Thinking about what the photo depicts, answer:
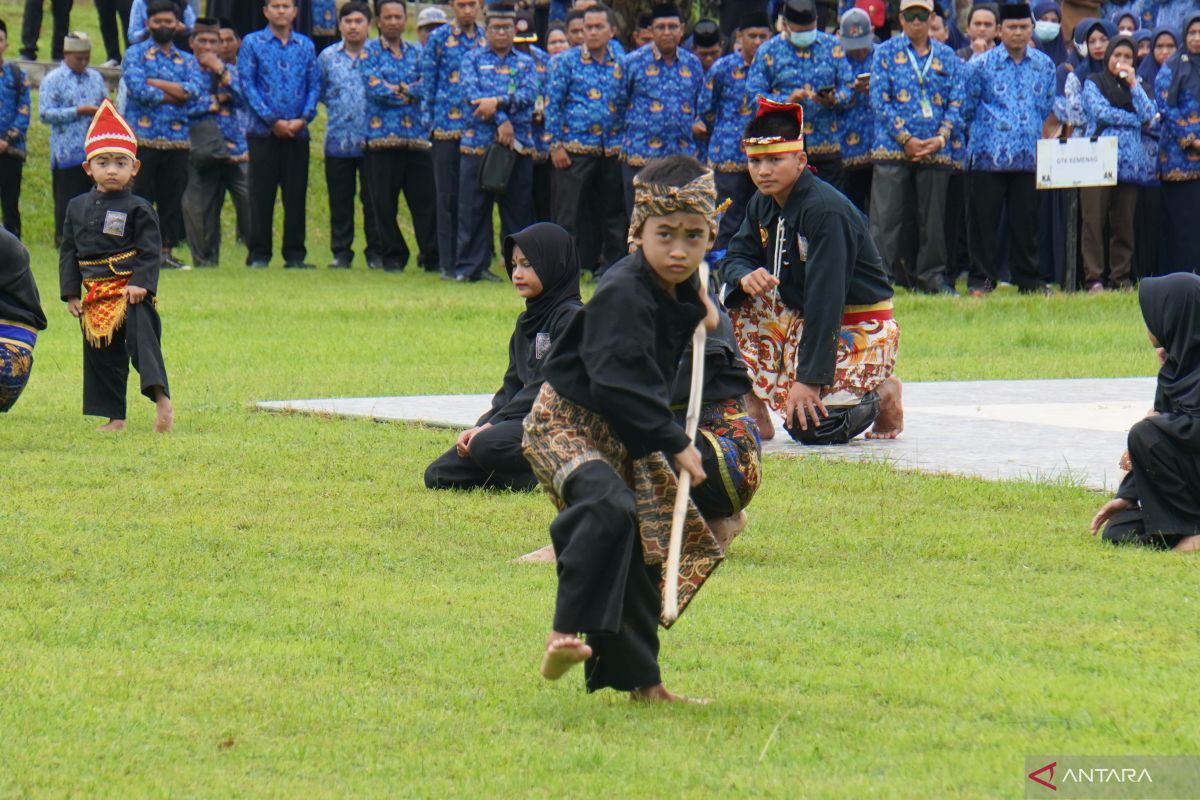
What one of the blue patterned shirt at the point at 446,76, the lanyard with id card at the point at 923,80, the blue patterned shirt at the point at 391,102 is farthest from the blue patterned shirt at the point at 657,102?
the blue patterned shirt at the point at 391,102

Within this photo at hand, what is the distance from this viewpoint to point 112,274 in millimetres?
9516

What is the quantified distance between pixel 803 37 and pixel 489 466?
8.57 m

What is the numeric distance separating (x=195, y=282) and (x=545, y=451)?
12676 millimetres

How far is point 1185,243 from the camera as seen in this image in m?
16.5

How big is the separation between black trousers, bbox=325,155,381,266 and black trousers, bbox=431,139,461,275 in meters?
0.80

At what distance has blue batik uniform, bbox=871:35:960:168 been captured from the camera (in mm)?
15344

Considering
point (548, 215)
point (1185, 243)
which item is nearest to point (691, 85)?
point (548, 215)

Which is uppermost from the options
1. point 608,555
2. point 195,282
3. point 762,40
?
point 762,40

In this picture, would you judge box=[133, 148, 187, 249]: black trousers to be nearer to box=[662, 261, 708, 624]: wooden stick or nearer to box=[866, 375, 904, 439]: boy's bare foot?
box=[866, 375, 904, 439]: boy's bare foot

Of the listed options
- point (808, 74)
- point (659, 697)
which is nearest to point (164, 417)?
point (659, 697)

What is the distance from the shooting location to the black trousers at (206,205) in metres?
18.4

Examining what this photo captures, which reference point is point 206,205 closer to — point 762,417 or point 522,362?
point 762,417

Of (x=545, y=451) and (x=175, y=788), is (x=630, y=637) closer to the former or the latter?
(x=545, y=451)

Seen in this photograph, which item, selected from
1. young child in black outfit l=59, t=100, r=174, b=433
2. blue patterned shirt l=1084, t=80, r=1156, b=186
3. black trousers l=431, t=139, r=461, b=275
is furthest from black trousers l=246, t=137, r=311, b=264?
young child in black outfit l=59, t=100, r=174, b=433
